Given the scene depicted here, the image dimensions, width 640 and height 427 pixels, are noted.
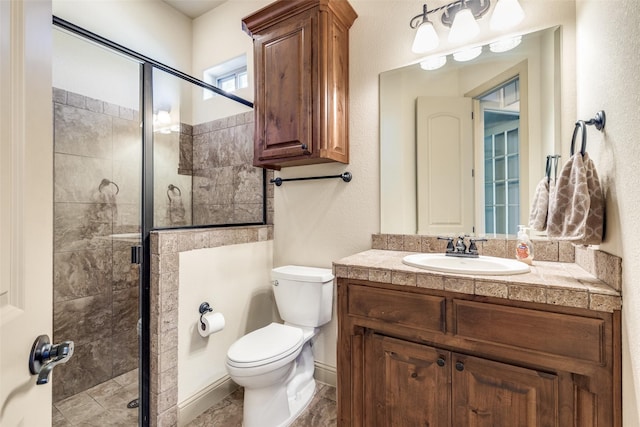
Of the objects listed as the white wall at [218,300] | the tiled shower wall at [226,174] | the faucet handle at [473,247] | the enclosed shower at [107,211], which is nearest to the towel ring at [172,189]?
the enclosed shower at [107,211]

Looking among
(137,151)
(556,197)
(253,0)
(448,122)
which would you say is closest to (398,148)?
(448,122)

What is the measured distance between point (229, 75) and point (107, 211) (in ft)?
5.11

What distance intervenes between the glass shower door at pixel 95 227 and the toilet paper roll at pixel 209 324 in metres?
0.35

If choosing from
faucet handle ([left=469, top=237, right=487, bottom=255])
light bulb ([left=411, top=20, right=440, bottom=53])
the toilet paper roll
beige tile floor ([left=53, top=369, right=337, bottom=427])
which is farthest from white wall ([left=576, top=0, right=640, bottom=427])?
the toilet paper roll

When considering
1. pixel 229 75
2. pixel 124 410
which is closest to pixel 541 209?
pixel 124 410

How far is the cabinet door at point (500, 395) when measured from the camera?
3.22 ft

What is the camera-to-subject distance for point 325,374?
1.98 meters

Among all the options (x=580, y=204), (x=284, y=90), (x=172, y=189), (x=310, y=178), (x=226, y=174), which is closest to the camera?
(x=580, y=204)

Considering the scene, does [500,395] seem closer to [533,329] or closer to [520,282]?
[533,329]

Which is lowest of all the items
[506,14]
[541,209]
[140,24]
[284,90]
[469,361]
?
[469,361]

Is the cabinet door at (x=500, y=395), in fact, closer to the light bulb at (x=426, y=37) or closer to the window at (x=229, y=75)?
the light bulb at (x=426, y=37)

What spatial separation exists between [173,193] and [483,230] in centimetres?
215

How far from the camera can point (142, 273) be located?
156 centimetres

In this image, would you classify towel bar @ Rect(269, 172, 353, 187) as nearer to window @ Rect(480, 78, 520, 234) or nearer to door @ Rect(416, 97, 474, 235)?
door @ Rect(416, 97, 474, 235)
